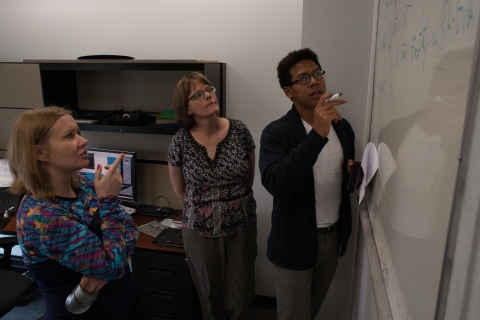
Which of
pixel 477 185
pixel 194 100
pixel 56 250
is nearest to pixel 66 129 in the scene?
pixel 56 250

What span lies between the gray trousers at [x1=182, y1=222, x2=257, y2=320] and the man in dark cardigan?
0.37 meters

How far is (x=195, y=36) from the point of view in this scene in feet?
7.48

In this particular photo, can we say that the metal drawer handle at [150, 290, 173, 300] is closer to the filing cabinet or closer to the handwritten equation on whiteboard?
the filing cabinet

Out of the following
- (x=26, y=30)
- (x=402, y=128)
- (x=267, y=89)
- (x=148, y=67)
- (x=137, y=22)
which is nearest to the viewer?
(x=402, y=128)

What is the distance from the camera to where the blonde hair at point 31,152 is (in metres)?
1.12

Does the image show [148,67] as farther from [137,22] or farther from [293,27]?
[293,27]

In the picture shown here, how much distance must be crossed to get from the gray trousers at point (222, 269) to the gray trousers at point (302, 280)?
0.37 meters

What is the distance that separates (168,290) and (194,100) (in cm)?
114

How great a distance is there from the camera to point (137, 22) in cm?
236

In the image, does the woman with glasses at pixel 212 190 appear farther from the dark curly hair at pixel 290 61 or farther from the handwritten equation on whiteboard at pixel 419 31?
the handwritten equation on whiteboard at pixel 419 31

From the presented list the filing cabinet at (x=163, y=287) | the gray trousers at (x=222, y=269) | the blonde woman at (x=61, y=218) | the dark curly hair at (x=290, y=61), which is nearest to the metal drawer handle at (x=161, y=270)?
the filing cabinet at (x=163, y=287)

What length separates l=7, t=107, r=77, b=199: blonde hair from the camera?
3.66ft

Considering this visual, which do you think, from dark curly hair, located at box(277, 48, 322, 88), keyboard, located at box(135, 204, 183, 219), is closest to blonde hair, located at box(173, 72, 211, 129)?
dark curly hair, located at box(277, 48, 322, 88)

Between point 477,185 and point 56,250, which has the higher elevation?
point 477,185
